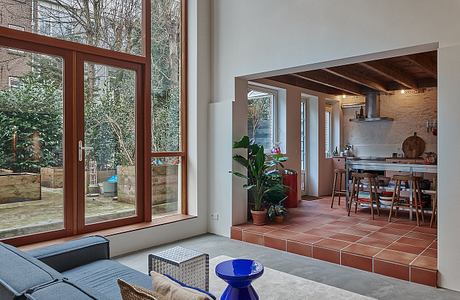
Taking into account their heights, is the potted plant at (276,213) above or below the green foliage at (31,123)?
below

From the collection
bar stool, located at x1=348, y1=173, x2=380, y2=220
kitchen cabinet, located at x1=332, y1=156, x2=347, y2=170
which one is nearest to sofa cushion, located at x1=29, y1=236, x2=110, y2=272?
bar stool, located at x1=348, y1=173, x2=380, y2=220

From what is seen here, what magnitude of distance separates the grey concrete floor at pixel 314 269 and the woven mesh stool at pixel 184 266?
1.61m

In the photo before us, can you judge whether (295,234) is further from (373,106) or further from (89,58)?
(373,106)

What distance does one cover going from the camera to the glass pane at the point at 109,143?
4.41m

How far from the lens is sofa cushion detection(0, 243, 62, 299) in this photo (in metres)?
1.47

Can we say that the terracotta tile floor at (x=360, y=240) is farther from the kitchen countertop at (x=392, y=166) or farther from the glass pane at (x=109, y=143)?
the glass pane at (x=109, y=143)

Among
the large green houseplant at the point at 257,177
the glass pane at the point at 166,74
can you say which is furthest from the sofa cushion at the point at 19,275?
the large green houseplant at the point at 257,177

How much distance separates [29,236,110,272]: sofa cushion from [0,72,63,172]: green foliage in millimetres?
1562

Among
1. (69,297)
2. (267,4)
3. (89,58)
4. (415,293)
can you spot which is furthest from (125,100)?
(415,293)

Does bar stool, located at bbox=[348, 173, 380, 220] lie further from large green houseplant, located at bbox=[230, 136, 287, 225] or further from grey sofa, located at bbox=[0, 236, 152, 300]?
grey sofa, located at bbox=[0, 236, 152, 300]

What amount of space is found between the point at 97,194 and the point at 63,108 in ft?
3.76

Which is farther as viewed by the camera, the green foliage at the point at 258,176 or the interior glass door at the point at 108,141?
the green foliage at the point at 258,176

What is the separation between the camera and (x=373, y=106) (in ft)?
27.9

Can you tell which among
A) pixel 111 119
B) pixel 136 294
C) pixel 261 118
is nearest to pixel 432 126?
pixel 261 118
